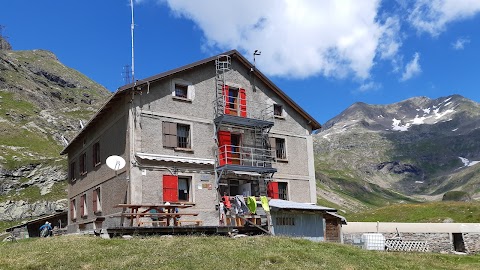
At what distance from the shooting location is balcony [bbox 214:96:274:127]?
3275 cm

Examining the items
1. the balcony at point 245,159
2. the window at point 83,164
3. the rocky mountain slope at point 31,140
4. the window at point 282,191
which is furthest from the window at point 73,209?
the rocky mountain slope at point 31,140

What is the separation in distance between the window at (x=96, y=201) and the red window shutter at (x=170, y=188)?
6.21 metres

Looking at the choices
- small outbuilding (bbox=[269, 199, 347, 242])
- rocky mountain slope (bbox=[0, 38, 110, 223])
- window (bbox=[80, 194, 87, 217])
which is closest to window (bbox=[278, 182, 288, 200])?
small outbuilding (bbox=[269, 199, 347, 242])

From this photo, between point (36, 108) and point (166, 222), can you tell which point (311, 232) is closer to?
point (166, 222)

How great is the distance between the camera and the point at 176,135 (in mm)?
30656

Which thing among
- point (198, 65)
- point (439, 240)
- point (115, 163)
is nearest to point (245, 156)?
point (198, 65)

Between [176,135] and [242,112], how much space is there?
593 cm

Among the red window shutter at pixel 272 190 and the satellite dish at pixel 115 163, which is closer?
the satellite dish at pixel 115 163

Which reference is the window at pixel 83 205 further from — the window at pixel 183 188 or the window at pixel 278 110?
the window at pixel 278 110

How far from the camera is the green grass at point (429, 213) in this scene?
56469 mm

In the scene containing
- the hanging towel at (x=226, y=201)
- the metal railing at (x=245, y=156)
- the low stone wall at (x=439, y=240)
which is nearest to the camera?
the hanging towel at (x=226, y=201)

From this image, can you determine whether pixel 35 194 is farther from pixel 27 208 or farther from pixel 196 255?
pixel 196 255

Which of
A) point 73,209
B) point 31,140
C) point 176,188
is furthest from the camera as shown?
point 31,140

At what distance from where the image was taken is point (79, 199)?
38.2 metres
